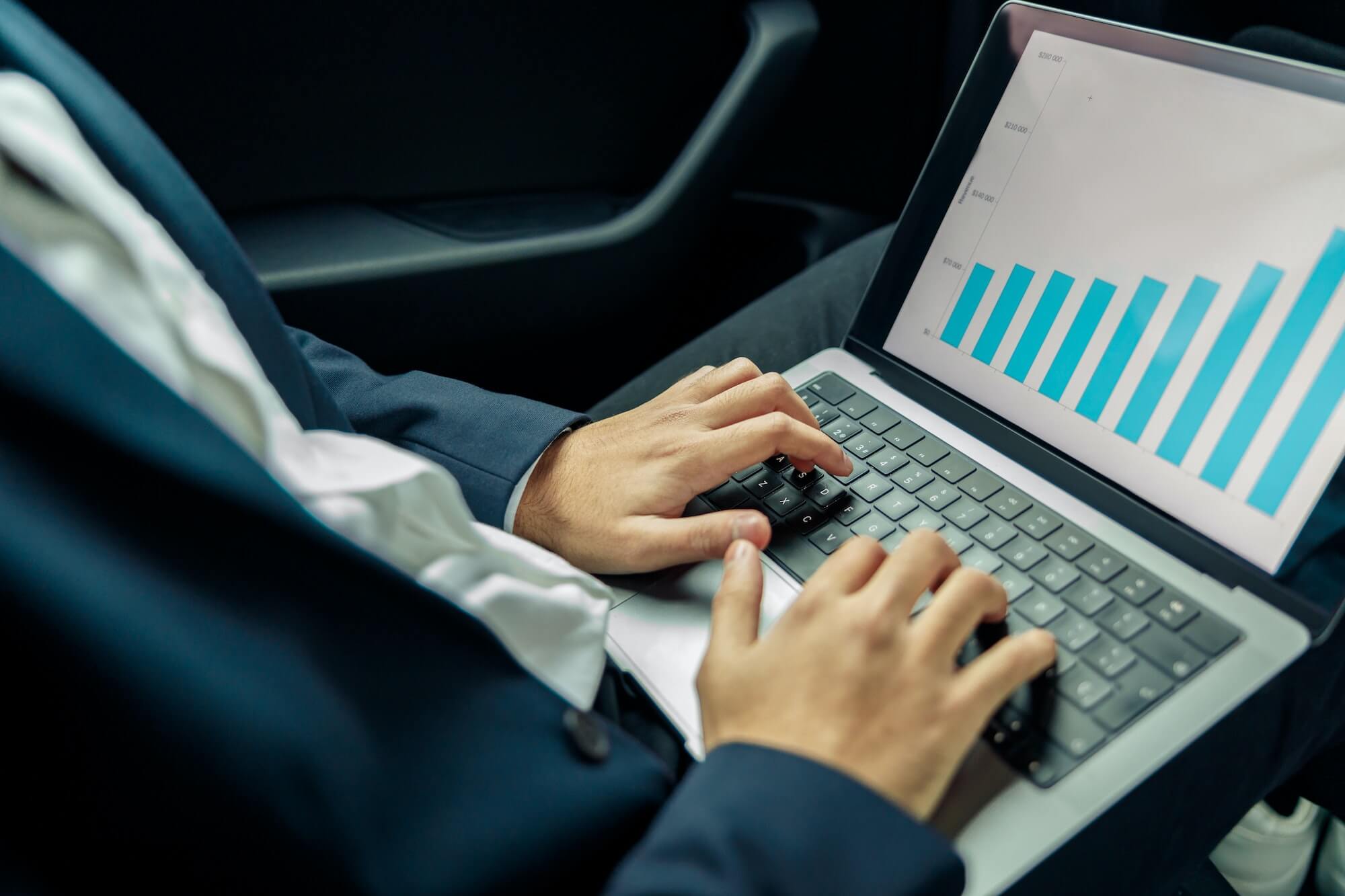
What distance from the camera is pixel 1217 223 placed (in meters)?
0.48

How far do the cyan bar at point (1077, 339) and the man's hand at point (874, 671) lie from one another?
0.16 meters

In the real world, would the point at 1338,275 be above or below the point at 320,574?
above

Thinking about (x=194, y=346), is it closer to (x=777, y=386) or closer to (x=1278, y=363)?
(x=777, y=386)

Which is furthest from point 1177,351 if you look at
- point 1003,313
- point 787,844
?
point 787,844

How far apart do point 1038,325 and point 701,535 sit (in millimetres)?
244

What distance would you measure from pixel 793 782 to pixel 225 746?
0.20 metres

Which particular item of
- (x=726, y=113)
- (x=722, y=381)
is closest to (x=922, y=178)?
(x=722, y=381)

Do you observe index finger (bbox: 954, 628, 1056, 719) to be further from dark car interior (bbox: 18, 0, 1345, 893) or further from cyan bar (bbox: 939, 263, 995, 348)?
dark car interior (bbox: 18, 0, 1345, 893)

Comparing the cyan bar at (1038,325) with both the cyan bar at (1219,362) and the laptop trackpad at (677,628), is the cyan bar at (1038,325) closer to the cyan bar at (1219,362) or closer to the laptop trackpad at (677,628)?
the cyan bar at (1219,362)

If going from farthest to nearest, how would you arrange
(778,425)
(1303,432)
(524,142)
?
(524,142), (778,425), (1303,432)

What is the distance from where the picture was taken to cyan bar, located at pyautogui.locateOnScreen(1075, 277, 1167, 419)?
1.64 feet

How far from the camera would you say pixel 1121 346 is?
1.67 ft

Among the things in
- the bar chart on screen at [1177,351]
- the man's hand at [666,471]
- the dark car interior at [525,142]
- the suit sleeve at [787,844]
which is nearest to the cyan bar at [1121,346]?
the bar chart on screen at [1177,351]

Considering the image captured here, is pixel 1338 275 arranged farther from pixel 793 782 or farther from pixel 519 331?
pixel 519 331
